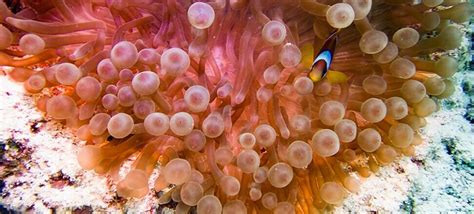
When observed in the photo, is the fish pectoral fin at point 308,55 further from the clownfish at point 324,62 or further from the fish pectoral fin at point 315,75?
the fish pectoral fin at point 315,75

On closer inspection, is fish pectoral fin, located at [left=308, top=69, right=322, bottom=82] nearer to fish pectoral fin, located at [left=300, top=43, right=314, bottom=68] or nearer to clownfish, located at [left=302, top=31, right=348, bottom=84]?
clownfish, located at [left=302, top=31, right=348, bottom=84]

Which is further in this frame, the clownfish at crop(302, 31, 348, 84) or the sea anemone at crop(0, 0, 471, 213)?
the clownfish at crop(302, 31, 348, 84)

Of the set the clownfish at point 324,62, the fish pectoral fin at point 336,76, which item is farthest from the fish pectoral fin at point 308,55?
the fish pectoral fin at point 336,76

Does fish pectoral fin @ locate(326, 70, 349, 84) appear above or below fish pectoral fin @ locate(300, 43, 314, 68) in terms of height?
below

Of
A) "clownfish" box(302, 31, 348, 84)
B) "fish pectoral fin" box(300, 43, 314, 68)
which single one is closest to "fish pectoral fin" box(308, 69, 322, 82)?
"clownfish" box(302, 31, 348, 84)

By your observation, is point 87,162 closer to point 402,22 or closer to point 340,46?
point 340,46

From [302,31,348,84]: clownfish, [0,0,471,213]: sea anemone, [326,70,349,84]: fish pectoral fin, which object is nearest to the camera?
[0,0,471,213]: sea anemone

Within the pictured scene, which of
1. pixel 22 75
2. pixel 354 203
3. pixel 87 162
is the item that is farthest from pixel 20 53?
pixel 354 203

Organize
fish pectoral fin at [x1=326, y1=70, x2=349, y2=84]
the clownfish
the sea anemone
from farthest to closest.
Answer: fish pectoral fin at [x1=326, y1=70, x2=349, y2=84]
the clownfish
the sea anemone
